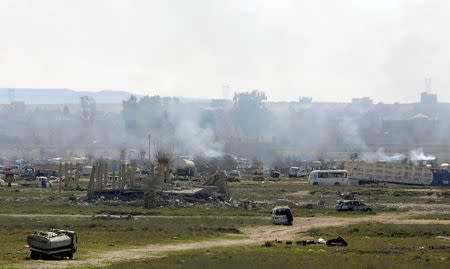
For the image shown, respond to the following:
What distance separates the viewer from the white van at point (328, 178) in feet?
258

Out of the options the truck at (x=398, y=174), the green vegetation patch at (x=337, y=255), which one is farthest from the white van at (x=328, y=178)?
the green vegetation patch at (x=337, y=255)

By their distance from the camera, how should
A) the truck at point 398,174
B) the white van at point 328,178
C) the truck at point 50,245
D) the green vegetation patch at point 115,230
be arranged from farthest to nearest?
the truck at point 398,174 → the white van at point 328,178 → the green vegetation patch at point 115,230 → the truck at point 50,245

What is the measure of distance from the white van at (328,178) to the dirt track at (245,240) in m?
Result: 30.6

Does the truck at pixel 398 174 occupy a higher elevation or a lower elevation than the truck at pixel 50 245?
lower

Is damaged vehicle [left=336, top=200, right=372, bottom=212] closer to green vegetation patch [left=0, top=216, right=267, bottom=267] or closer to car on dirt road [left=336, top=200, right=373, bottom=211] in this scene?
car on dirt road [left=336, top=200, right=373, bottom=211]

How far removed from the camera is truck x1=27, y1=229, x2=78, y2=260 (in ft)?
85.9

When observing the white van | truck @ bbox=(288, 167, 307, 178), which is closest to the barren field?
the white van

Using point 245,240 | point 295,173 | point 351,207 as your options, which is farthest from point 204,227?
point 295,173

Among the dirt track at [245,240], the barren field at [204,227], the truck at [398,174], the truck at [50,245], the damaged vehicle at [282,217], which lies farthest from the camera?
the truck at [398,174]

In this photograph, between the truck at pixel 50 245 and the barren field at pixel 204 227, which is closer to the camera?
the truck at pixel 50 245

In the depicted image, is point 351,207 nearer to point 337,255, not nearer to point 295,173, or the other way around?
point 337,255

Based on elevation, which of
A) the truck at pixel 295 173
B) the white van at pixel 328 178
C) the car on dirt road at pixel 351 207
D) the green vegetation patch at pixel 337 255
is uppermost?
the green vegetation patch at pixel 337 255

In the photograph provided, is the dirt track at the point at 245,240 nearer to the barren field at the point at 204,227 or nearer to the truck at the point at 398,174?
the barren field at the point at 204,227

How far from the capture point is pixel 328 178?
79062mm
